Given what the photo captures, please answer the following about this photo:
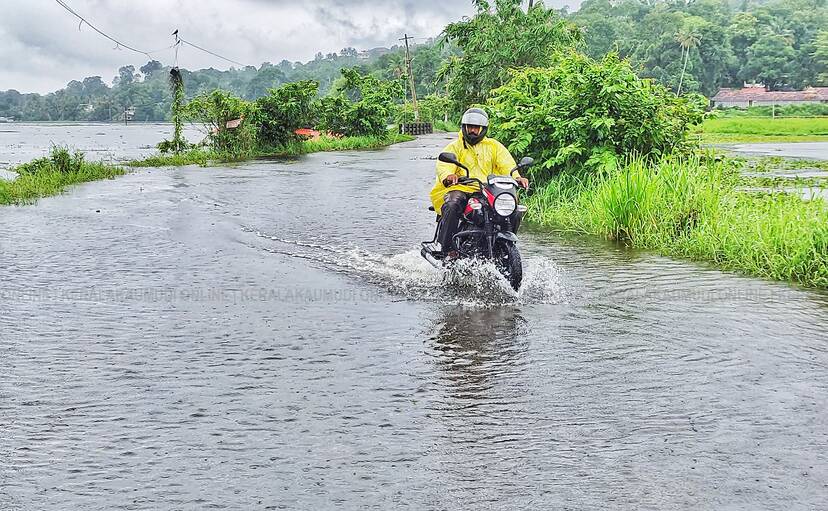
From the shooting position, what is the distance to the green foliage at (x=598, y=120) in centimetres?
1439

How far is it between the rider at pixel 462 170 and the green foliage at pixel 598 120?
507 centimetres

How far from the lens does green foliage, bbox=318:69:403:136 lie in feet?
155

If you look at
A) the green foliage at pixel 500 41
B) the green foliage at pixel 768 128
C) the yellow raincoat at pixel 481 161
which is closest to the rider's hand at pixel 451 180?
the yellow raincoat at pixel 481 161

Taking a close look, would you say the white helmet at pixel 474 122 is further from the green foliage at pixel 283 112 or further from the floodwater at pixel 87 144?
the green foliage at pixel 283 112

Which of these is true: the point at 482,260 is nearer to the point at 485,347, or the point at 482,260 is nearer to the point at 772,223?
the point at 485,347

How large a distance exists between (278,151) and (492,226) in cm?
3095

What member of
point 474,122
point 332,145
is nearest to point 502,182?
point 474,122

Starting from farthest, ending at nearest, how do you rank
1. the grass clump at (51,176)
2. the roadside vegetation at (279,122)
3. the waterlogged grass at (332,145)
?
the waterlogged grass at (332,145) → the roadside vegetation at (279,122) → the grass clump at (51,176)

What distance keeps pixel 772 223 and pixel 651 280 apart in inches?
72.6

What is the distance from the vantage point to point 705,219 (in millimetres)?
11234

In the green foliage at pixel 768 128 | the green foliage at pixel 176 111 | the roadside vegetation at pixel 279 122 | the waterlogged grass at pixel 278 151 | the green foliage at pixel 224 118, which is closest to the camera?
the waterlogged grass at pixel 278 151

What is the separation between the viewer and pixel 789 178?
20.6 meters

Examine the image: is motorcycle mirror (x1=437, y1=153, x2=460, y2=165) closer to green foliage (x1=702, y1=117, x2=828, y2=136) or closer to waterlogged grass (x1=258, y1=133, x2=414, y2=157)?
waterlogged grass (x1=258, y1=133, x2=414, y2=157)

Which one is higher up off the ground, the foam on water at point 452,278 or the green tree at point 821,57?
the green tree at point 821,57
